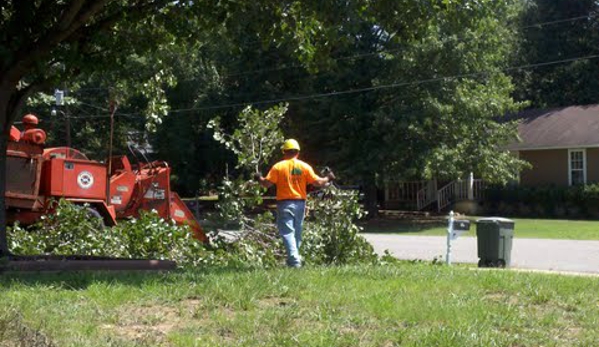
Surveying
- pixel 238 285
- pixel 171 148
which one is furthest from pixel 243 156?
pixel 171 148

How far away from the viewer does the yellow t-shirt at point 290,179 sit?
9867 mm

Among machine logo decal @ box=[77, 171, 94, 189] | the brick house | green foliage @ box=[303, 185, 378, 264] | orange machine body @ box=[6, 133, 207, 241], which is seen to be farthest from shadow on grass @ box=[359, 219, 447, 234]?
green foliage @ box=[303, 185, 378, 264]

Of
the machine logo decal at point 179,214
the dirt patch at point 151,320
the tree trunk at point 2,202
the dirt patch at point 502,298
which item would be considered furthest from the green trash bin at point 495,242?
the tree trunk at point 2,202

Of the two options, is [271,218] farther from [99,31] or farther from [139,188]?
[139,188]

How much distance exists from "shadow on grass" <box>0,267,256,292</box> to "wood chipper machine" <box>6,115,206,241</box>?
20.6 feet

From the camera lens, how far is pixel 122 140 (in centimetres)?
3744

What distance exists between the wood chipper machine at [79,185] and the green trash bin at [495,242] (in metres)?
5.24

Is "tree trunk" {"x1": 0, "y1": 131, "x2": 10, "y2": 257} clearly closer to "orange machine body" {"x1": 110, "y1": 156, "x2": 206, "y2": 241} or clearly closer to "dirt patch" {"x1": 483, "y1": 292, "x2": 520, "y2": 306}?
"dirt patch" {"x1": 483, "y1": 292, "x2": 520, "y2": 306}

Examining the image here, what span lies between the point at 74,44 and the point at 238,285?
4.51m

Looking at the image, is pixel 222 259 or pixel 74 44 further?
pixel 222 259

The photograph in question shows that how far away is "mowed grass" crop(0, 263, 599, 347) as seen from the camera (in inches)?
221

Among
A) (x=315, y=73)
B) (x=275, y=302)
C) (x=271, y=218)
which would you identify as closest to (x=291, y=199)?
(x=271, y=218)

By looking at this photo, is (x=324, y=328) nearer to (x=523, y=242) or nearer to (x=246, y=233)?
(x=246, y=233)

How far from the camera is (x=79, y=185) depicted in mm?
17094
